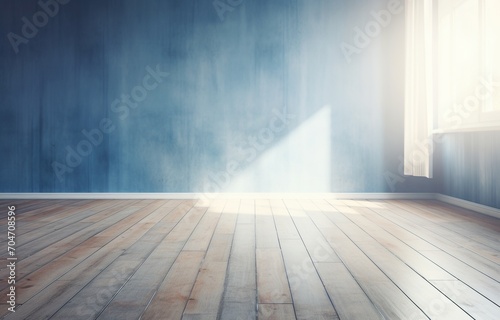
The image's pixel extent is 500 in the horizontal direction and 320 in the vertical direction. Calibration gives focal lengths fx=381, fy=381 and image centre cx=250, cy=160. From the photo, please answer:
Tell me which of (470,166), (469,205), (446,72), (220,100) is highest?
(446,72)

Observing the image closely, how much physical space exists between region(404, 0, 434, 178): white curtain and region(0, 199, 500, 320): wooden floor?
720 millimetres

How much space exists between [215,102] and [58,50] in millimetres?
1861

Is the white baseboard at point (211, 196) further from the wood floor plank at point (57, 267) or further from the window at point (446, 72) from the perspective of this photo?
the wood floor plank at point (57, 267)

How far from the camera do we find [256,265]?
1.83 m

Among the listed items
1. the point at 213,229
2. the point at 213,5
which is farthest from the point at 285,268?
the point at 213,5

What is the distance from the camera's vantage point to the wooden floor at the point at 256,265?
1332 mm

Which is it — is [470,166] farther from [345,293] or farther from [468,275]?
[345,293]

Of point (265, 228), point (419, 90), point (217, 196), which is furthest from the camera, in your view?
point (217, 196)

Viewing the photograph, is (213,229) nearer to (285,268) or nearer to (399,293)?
(285,268)

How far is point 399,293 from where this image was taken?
57.3 inches

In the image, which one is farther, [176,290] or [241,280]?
[241,280]

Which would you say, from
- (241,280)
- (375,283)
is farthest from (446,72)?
(241,280)

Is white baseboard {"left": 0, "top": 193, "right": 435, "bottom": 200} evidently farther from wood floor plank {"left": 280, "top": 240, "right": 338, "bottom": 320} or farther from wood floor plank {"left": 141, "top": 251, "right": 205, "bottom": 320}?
wood floor plank {"left": 141, "top": 251, "right": 205, "bottom": 320}

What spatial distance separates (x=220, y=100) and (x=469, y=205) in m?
2.67
